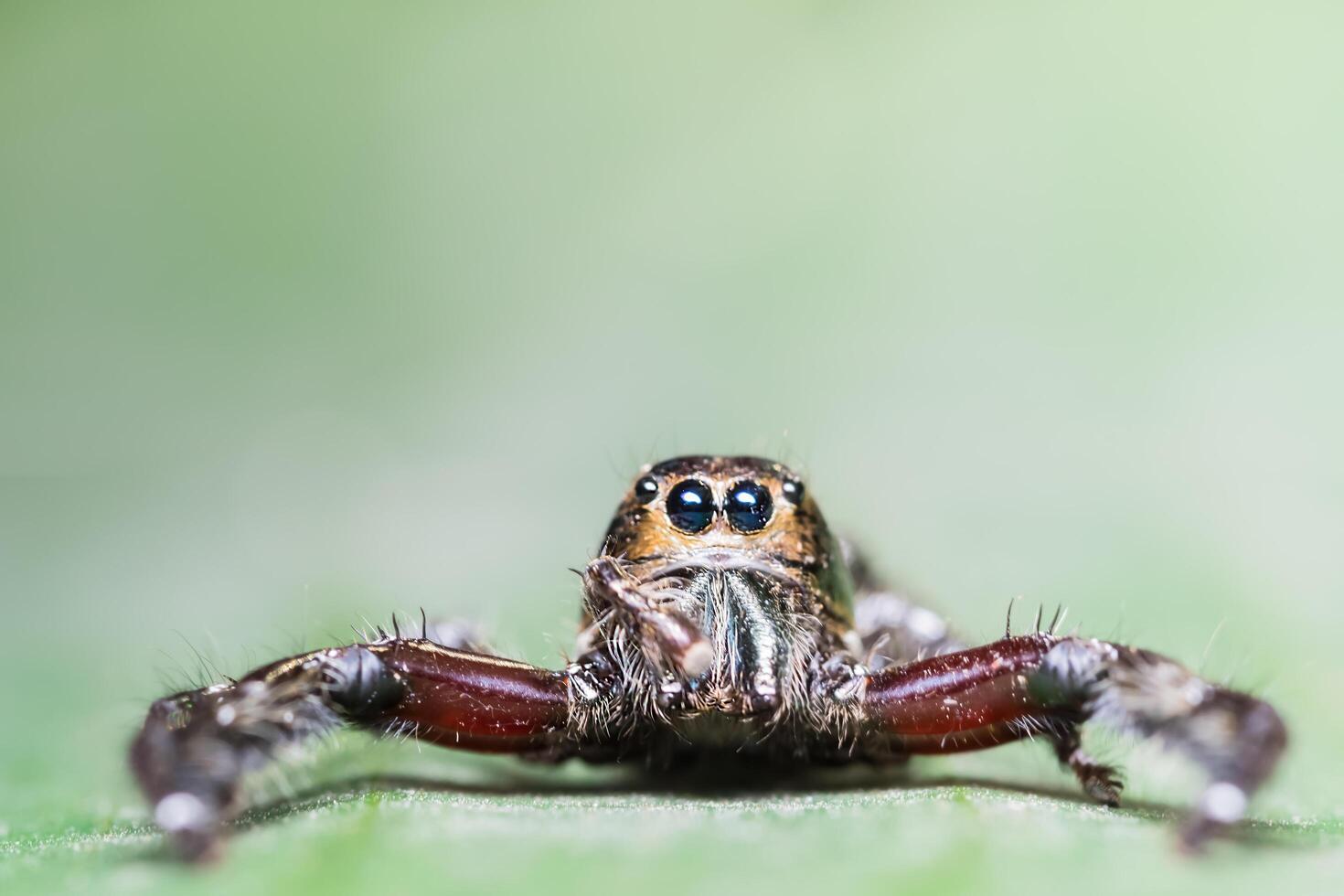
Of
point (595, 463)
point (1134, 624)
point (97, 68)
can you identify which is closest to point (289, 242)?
point (97, 68)

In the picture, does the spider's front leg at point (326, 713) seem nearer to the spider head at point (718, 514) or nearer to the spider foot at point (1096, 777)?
the spider head at point (718, 514)

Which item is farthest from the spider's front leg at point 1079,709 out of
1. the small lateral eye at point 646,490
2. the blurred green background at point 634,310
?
the blurred green background at point 634,310

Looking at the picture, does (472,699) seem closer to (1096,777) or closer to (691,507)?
(691,507)

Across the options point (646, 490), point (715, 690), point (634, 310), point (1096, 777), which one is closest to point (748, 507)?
point (646, 490)

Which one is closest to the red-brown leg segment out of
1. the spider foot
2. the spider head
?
the spider head

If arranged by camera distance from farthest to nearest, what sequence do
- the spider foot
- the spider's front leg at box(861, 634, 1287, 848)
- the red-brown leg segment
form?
the spider foot, the red-brown leg segment, the spider's front leg at box(861, 634, 1287, 848)

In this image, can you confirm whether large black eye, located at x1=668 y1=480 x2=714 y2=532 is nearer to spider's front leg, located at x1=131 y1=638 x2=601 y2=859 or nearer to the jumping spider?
the jumping spider
